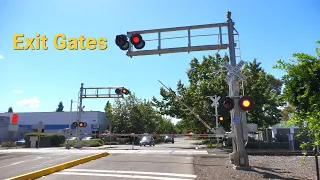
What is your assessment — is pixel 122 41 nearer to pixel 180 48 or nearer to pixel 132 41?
pixel 132 41

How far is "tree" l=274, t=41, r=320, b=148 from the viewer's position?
5.03m

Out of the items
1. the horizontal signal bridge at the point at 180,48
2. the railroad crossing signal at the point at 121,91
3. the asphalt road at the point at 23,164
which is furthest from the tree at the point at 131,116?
the horizontal signal bridge at the point at 180,48

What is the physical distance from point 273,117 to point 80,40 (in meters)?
21.6

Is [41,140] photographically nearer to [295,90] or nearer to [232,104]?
[232,104]

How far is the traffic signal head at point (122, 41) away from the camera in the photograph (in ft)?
39.3

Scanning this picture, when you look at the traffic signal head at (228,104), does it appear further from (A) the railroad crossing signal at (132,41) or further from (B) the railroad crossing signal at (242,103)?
(A) the railroad crossing signal at (132,41)

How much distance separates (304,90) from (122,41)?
26.8 ft

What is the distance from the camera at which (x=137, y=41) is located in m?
12.1

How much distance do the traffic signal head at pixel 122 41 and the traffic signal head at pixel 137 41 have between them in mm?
252

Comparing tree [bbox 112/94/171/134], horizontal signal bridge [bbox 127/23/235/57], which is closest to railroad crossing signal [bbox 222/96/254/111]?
horizontal signal bridge [bbox 127/23/235/57]

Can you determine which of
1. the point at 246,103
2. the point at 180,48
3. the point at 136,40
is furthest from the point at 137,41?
the point at 246,103

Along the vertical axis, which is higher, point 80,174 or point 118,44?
point 118,44

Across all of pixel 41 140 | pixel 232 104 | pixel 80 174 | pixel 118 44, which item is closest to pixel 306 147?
pixel 232 104

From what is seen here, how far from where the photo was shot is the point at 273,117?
29.6m
